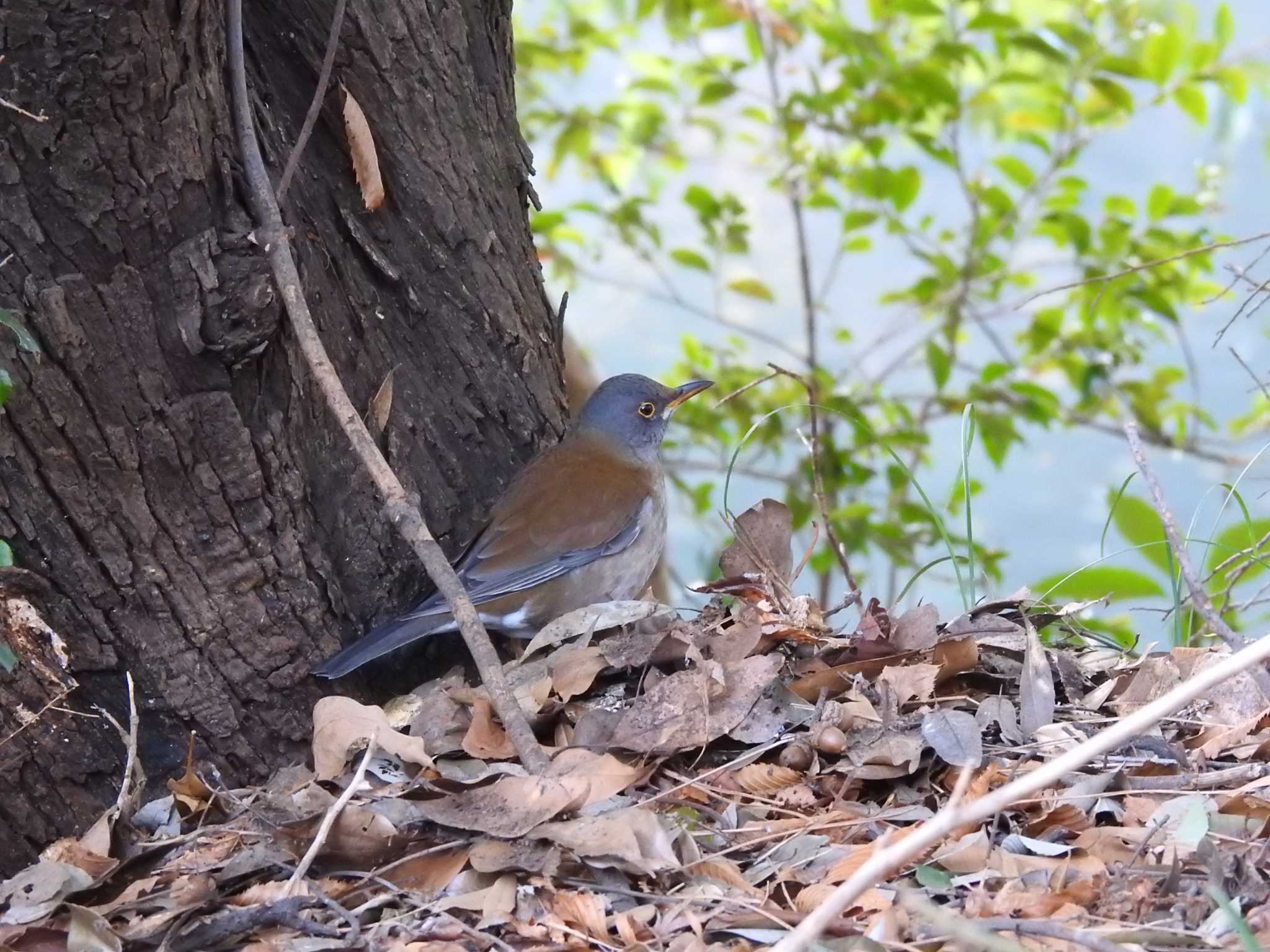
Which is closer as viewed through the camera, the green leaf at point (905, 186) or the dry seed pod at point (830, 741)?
the dry seed pod at point (830, 741)

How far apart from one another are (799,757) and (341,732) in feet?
3.51

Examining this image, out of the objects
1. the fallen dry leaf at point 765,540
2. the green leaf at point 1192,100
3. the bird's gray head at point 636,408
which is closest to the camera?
the fallen dry leaf at point 765,540

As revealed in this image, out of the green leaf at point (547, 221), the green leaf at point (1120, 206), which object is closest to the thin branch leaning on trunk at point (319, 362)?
the green leaf at point (547, 221)

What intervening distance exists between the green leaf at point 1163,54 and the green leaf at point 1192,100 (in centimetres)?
10

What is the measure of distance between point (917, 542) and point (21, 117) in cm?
452

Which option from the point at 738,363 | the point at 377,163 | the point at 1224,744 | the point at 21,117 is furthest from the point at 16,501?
the point at 738,363

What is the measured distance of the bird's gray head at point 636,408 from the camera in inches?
200

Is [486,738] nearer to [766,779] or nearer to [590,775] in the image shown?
[590,775]

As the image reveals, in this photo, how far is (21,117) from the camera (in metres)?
2.61

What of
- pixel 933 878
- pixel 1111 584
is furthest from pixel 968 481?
pixel 933 878

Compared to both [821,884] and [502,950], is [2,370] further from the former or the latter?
[821,884]

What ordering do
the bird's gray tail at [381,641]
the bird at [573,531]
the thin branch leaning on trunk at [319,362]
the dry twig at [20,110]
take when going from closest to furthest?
1. the dry twig at [20,110]
2. the thin branch leaning on trunk at [319,362]
3. the bird's gray tail at [381,641]
4. the bird at [573,531]

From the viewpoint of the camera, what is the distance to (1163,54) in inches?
219

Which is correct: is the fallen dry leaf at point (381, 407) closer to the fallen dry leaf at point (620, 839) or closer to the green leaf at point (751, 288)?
the fallen dry leaf at point (620, 839)
